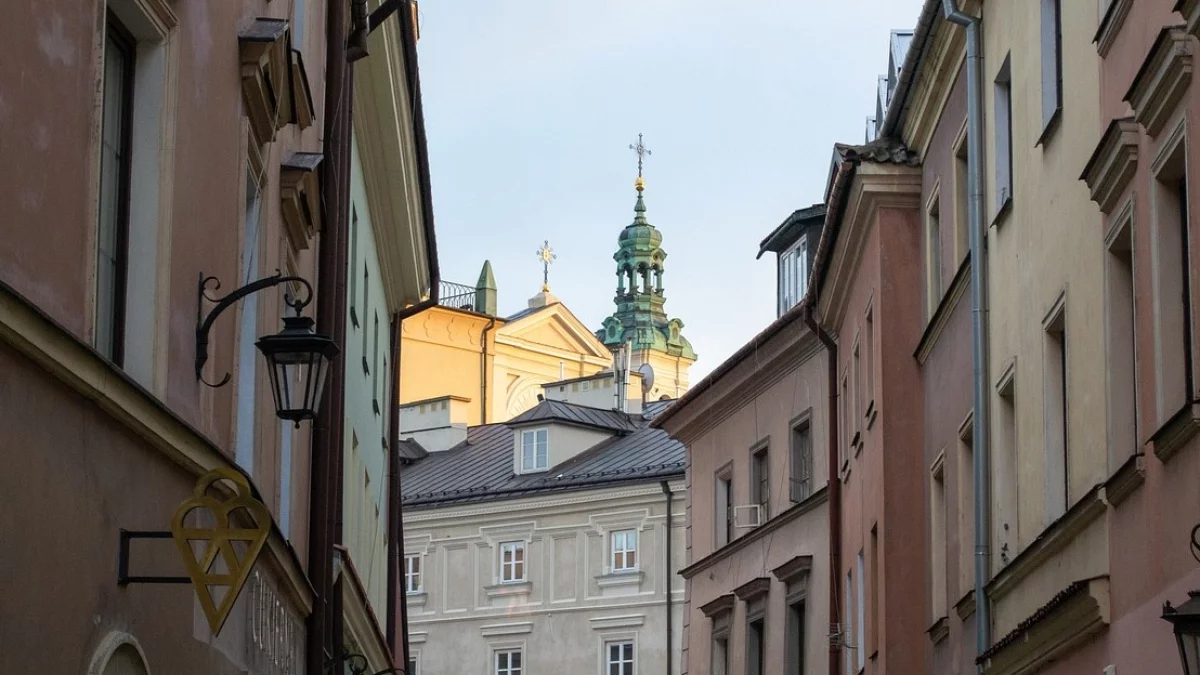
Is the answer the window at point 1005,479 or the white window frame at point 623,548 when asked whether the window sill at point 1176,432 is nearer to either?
the window at point 1005,479

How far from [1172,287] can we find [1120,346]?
58.4 inches

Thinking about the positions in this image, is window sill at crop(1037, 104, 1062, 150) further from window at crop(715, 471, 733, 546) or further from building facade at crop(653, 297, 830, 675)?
window at crop(715, 471, 733, 546)

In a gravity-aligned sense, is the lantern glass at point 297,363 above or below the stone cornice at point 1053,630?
above

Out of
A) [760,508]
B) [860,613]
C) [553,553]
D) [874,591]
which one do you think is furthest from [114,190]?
[553,553]

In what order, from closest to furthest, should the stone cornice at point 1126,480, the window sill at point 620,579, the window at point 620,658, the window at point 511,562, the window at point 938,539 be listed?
the stone cornice at point 1126,480, the window at point 938,539, the window sill at point 620,579, the window at point 620,658, the window at point 511,562

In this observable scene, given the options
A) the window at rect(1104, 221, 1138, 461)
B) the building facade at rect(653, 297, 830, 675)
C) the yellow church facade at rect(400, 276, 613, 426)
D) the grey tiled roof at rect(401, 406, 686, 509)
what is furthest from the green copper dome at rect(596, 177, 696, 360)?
the window at rect(1104, 221, 1138, 461)

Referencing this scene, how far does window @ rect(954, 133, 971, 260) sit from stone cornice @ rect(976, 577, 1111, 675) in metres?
4.38

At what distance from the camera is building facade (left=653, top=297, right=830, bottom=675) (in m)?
31.0

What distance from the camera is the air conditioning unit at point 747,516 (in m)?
33.9

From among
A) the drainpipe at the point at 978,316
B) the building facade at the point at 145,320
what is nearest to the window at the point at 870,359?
the drainpipe at the point at 978,316

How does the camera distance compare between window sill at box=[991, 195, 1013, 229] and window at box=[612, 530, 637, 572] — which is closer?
window sill at box=[991, 195, 1013, 229]

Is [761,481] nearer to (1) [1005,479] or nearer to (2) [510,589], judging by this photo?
(1) [1005,479]

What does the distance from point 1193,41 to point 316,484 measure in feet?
24.5

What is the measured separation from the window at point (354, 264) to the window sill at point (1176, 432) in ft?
36.9
